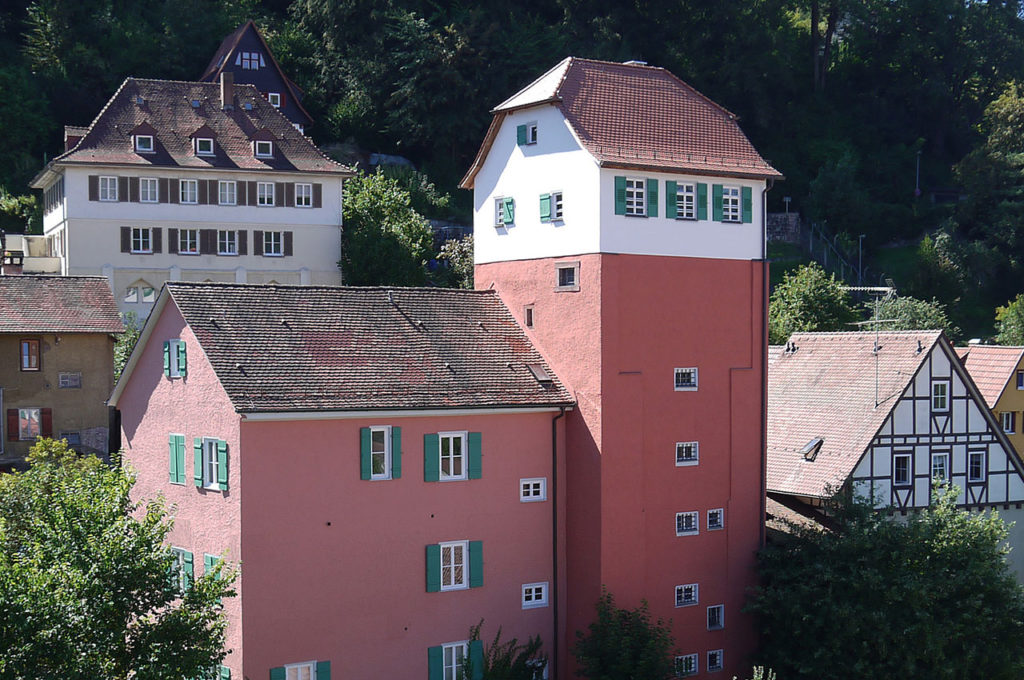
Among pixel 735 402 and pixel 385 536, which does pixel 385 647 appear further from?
pixel 735 402

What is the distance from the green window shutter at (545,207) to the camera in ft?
107

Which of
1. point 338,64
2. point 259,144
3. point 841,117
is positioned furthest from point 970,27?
point 259,144

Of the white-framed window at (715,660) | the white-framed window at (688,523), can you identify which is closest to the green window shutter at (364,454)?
the white-framed window at (688,523)

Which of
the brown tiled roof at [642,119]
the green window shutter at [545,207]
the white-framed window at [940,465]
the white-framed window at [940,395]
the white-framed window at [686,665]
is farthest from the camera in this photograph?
the white-framed window at [940,395]

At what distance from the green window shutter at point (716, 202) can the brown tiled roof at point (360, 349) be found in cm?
548

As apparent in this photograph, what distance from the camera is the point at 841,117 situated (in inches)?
3278

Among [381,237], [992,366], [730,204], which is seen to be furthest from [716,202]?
[381,237]

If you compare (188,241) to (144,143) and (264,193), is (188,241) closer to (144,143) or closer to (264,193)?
(264,193)

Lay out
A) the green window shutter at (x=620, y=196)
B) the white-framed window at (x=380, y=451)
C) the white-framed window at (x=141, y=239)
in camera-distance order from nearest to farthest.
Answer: the white-framed window at (x=380, y=451) < the green window shutter at (x=620, y=196) < the white-framed window at (x=141, y=239)

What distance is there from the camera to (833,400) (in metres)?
39.2

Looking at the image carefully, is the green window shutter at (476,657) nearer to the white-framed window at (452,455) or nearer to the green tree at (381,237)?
the white-framed window at (452,455)

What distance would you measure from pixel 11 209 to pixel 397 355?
39.5 metres

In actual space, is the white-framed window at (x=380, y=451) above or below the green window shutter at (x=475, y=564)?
above

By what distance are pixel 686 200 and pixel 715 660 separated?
437 inches
